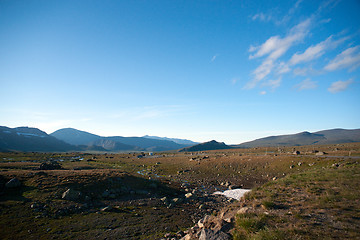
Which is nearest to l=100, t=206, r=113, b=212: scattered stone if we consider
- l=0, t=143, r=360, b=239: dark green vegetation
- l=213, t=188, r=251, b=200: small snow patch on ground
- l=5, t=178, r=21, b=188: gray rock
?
l=0, t=143, r=360, b=239: dark green vegetation

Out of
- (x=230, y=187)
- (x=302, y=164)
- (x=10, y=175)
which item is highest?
(x=10, y=175)

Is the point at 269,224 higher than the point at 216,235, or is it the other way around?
the point at 269,224

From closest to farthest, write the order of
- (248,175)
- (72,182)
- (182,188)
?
(72,182) < (182,188) < (248,175)

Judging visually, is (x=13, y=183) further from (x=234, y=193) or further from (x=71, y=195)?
(x=234, y=193)

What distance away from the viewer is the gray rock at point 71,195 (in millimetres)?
18797

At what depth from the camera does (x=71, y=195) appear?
19016mm

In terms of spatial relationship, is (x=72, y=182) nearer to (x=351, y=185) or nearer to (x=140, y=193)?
(x=140, y=193)

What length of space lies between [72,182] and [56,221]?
834cm

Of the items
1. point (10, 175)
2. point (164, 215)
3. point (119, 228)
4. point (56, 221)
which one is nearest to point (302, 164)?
point (164, 215)

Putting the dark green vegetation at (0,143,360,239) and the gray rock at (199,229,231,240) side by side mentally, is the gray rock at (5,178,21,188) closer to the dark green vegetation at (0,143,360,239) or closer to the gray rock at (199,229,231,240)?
→ the dark green vegetation at (0,143,360,239)

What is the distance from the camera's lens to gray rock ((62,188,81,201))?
1880cm

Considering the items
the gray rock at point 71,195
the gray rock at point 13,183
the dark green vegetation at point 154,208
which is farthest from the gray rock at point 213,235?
the gray rock at point 13,183

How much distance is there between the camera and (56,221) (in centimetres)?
1488

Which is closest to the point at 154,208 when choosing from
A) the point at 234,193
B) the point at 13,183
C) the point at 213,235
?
the point at 213,235
